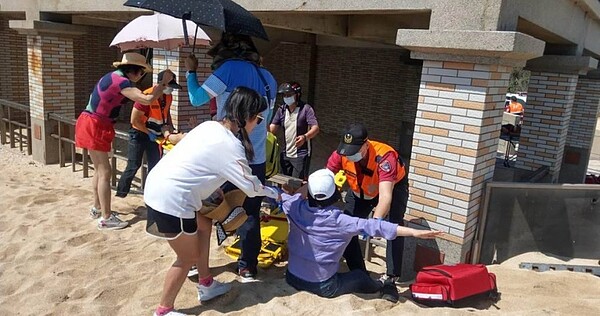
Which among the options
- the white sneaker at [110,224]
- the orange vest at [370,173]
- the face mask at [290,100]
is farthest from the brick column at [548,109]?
the white sneaker at [110,224]

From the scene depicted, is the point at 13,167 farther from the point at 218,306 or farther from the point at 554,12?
the point at 554,12

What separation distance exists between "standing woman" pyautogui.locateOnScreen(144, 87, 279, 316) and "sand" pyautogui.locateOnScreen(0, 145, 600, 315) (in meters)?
0.74

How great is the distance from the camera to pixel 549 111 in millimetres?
7203

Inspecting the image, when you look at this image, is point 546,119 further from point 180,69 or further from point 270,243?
point 180,69

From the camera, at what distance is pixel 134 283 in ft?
13.3

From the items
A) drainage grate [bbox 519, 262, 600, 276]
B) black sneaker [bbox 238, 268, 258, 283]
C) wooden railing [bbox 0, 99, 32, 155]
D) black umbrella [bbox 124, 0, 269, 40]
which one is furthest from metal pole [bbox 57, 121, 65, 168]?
drainage grate [bbox 519, 262, 600, 276]

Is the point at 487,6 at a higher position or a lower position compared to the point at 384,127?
higher

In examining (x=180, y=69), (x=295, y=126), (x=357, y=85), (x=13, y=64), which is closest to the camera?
(x=295, y=126)

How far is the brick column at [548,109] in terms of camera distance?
275 inches

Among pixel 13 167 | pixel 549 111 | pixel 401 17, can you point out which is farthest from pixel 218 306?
pixel 13 167

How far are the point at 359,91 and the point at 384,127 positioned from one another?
1329 millimetres

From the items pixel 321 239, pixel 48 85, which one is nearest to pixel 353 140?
pixel 321 239

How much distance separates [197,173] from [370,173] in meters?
1.57

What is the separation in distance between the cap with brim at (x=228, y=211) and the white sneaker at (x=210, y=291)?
0.49m
